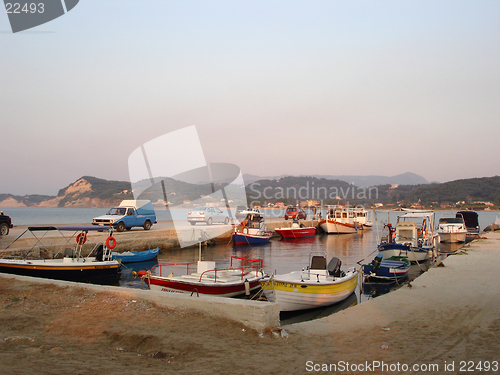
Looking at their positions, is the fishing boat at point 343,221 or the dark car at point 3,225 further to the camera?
the fishing boat at point 343,221

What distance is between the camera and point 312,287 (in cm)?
1227

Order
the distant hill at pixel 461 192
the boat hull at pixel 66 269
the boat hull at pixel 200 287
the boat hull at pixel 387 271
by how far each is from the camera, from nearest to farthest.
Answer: the boat hull at pixel 200 287 < the boat hull at pixel 66 269 < the boat hull at pixel 387 271 < the distant hill at pixel 461 192

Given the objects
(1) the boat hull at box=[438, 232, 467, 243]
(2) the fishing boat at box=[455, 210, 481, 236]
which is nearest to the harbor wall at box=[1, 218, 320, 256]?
(1) the boat hull at box=[438, 232, 467, 243]

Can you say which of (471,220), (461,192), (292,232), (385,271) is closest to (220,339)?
→ (385,271)

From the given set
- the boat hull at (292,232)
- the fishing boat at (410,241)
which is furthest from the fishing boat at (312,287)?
the boat hull at (292,232)

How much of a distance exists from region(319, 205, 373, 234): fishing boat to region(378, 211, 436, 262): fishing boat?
83.3 feet

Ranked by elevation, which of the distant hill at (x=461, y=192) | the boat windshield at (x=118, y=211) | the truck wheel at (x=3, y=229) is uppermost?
the boat windshield at (x=118, y=211)

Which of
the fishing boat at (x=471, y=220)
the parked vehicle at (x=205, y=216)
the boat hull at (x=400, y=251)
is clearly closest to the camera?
the boat hull at (x=400, y=251)

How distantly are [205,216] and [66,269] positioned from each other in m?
26.9

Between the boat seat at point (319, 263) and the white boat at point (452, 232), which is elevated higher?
the boat seat at point (319, 263)

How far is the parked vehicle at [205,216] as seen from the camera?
41.8 meters

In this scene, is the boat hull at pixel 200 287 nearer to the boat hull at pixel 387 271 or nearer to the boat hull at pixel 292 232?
the boat hull at pixel 387 271

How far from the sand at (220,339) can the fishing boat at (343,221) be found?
1825 inches

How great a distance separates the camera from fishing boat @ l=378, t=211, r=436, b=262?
2186 cm
